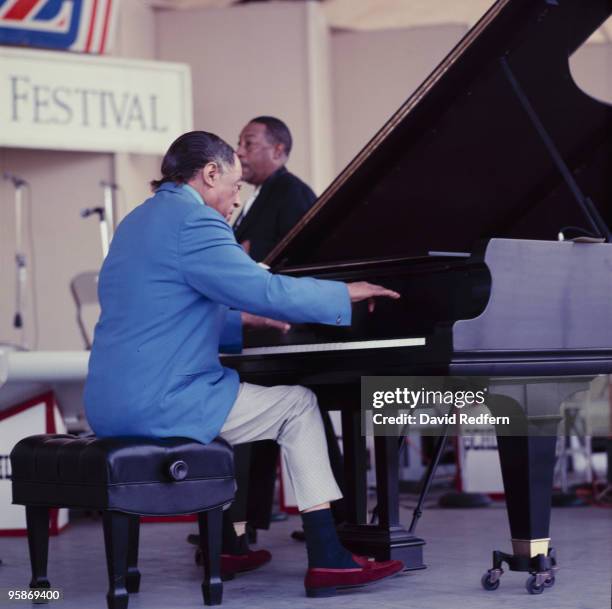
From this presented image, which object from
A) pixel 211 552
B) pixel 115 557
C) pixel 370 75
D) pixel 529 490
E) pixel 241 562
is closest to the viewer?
pixel 115 557

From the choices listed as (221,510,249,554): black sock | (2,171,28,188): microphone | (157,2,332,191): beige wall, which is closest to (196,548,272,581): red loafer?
(221,510,249,554): black sock

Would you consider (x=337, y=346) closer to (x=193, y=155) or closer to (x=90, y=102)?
(x=193, y=155)

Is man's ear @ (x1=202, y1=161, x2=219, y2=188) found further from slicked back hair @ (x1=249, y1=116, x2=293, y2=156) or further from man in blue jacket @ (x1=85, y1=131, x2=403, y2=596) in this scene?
slicked back hair @ (x1=249, y1=116, x2=293, y2=156)

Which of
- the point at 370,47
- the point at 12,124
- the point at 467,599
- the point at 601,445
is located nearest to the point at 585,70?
the point at 370,47

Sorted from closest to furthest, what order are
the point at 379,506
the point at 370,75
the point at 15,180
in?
the point at 379,506 → the point at 15,180 → the point at 370,75

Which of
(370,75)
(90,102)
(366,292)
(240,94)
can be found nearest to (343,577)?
(366,292)

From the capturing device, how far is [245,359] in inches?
142

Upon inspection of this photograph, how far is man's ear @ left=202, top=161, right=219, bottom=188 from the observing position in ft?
10.4

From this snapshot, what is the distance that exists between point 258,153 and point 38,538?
1899 millimetres

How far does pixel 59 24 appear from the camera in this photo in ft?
25.2

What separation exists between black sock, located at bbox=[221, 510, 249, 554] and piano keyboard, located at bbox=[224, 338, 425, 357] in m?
0.55

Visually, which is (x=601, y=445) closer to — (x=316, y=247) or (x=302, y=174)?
(x=302, y=174)

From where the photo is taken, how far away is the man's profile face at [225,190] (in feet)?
10.5

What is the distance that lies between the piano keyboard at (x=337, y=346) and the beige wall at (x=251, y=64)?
5394 millimetres
